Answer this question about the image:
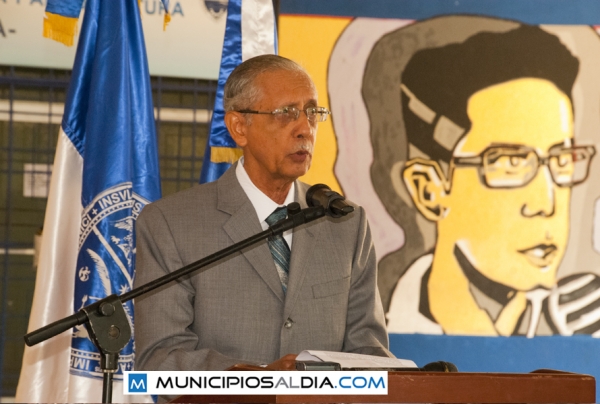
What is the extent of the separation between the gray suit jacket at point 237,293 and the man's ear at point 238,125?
121 millimetres

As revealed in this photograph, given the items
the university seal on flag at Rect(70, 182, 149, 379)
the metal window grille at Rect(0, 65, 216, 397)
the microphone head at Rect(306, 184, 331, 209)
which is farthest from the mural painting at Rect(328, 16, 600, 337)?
the microphone head at Rect(306, 184, 331, 209)

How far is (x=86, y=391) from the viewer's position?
288 centimetres

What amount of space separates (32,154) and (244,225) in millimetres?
2301

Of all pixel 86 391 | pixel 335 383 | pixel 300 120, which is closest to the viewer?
pixel 335 383

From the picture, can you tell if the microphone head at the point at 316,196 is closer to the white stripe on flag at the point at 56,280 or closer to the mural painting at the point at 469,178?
the white stripe on flag at the point at 56,280

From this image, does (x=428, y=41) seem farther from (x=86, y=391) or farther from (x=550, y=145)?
(x=86, y=391)

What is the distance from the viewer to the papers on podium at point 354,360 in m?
1.53

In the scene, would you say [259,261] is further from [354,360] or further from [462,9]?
[462,9]

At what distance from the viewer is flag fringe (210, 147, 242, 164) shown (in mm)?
3049

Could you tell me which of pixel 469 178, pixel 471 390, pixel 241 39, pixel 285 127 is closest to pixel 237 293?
pixel 285 127

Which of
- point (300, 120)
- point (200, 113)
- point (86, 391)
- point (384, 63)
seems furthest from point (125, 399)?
point (384, 63)

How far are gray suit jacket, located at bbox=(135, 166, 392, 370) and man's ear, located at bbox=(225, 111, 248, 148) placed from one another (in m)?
0.12

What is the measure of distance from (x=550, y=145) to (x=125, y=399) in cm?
240

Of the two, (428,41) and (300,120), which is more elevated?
(428,41)
